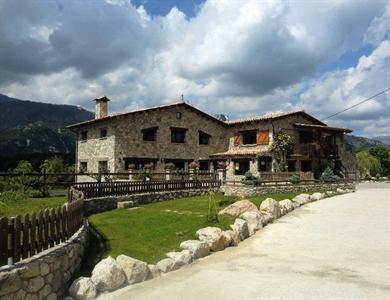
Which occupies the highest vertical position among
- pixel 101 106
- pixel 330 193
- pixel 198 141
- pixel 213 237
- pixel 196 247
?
pixel 101 106

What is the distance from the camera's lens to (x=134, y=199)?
77.5ft

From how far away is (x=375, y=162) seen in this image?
71875 mm

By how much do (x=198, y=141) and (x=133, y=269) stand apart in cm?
3226

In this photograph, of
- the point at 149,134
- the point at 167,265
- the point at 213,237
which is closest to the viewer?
the point at 167,265

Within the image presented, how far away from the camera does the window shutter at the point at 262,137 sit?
40.4 m

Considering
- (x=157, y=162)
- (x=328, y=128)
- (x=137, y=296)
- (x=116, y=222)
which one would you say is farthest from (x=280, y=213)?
(x=328, y=128)

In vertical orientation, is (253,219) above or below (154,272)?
above

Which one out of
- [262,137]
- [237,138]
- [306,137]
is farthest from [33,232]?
[306,137]

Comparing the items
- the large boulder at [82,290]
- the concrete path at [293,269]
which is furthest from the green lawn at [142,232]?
the concrete path at [293,269]

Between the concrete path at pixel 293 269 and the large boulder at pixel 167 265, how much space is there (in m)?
0.26

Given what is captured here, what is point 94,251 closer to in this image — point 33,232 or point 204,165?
point 33,232

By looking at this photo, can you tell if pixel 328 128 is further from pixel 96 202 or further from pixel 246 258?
pixel 246 258

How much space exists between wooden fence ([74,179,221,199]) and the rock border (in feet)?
26.7

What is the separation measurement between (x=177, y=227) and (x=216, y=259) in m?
3.23
